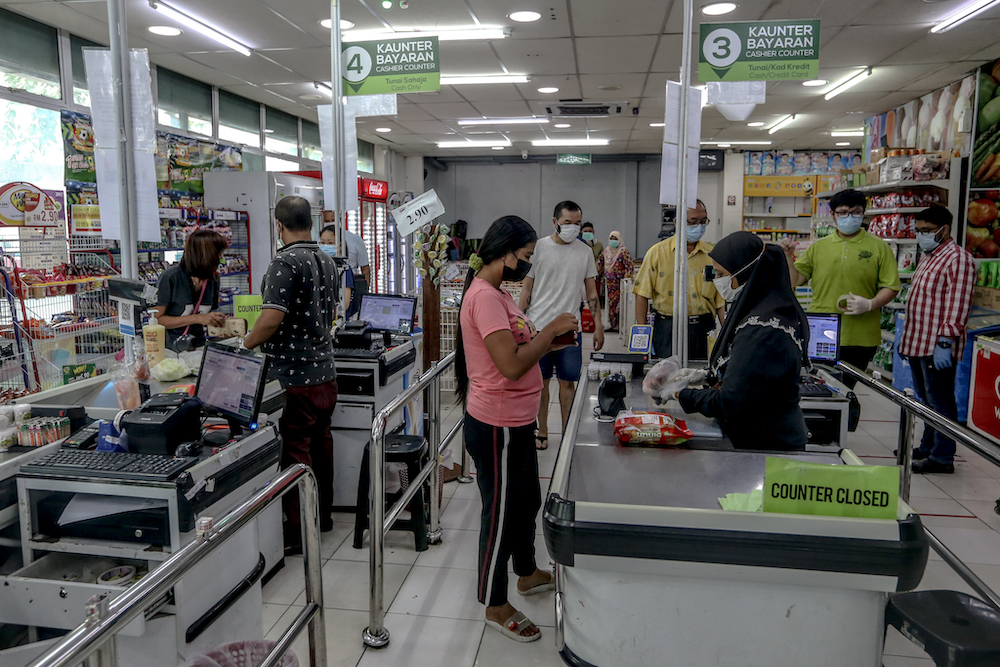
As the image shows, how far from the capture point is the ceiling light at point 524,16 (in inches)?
225

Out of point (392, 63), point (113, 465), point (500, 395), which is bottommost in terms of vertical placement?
point (113, 465)

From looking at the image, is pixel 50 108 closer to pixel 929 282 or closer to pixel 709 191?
pixel 929 282

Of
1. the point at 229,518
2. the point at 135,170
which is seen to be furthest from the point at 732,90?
the point at 229,518

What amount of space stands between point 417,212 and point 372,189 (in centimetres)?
655

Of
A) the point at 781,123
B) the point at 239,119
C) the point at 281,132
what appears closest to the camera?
the point at 239,119

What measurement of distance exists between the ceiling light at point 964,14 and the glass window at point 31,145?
7.68 metres

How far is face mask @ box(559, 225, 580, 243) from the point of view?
15.0ft

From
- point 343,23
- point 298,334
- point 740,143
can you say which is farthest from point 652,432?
point 740,143

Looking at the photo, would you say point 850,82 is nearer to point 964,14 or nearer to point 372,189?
point 964,14

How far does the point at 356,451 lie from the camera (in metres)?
3.94

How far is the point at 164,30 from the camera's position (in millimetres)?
6172

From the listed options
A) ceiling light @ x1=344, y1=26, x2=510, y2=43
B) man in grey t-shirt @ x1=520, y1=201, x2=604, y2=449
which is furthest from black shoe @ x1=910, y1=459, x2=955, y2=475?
ceiling light @ x1=344, y1=26, x2=510, y2=43

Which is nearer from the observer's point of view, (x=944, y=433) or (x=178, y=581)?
(x=178, y=581)

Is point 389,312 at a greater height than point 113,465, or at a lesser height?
greater
